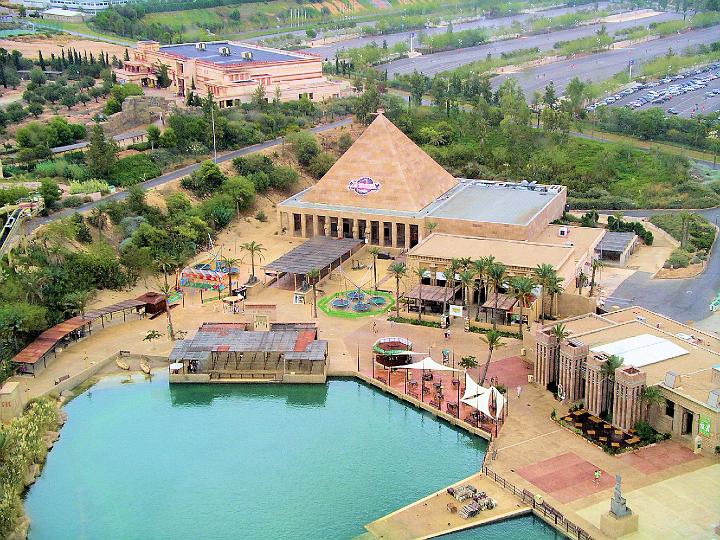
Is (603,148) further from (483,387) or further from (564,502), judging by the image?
(564,502)

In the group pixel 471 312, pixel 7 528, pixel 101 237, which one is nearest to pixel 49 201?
pixel 101 237

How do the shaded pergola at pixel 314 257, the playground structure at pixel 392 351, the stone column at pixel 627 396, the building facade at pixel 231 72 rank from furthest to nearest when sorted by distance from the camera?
1. the building facade at pixel 231 72
2. the shaded pergola at pixel 314 257
3. the playground structure at pixel 392 351
4. the stone column at pixel 627 396

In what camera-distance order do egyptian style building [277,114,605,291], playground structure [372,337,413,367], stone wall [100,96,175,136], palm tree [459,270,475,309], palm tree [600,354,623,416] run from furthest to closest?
1. stone wall [100,96,175,136]
2. egyptian style building [277,114,605,291]
3. palm tree [459,270,475,309]
4. playground structure [372,337,413,367]
5. palm tree [600,354,623,416]

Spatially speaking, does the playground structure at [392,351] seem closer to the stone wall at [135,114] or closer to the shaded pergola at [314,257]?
the shaded pergola at [314,257]

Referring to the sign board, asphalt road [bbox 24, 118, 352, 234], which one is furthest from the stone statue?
asphalt road [bbox 24, 118, 352, 234]

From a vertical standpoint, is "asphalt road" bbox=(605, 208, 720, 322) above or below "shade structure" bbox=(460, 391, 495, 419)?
above

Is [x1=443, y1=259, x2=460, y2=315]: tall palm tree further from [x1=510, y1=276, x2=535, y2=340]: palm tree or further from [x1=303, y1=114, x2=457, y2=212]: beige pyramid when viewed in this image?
[x1=303, y1=114, x2=457, y2=212]: beige pyramid

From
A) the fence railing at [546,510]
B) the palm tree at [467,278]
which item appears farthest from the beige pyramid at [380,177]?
the fence railing at [546,510]
